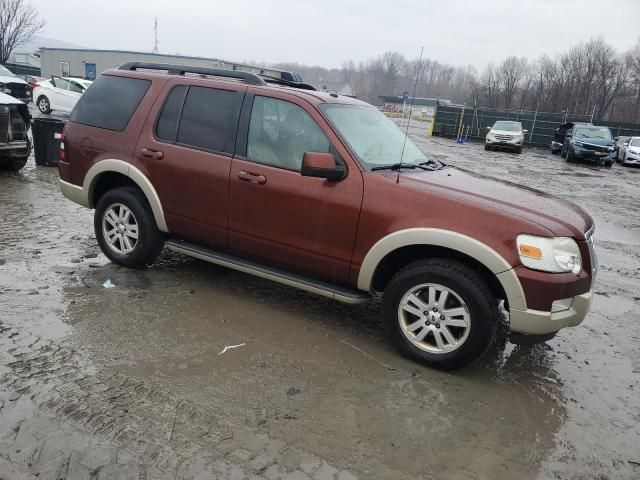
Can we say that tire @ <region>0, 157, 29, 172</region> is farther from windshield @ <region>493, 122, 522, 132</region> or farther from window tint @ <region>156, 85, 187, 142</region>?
windshield @ <region>493, 122, 522, 132</region>

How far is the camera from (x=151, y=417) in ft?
9.84

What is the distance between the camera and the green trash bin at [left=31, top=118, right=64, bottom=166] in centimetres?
996

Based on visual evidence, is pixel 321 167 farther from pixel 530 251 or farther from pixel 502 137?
pixel 502 137

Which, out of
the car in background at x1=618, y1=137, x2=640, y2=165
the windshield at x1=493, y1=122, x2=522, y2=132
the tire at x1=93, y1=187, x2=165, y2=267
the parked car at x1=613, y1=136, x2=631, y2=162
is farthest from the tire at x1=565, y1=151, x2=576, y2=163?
the tire at x1=93, y1=187, x2=165, y2=267

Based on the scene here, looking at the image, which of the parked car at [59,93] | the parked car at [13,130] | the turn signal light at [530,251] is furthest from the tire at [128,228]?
the parked car at [59,93]

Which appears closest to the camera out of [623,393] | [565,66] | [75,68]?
[623,393]

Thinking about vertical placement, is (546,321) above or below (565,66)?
below

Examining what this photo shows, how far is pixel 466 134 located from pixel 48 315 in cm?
3402

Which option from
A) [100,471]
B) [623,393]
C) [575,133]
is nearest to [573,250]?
[623,393]

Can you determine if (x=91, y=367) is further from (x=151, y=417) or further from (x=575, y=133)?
(x=575, y=133)

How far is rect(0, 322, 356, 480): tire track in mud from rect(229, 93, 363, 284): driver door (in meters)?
1.48

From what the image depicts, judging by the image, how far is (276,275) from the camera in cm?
427

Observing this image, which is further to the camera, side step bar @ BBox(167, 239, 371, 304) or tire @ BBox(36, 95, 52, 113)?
tire @ BBox(36, 95, 52, 113)

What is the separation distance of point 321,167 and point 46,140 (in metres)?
8.42
